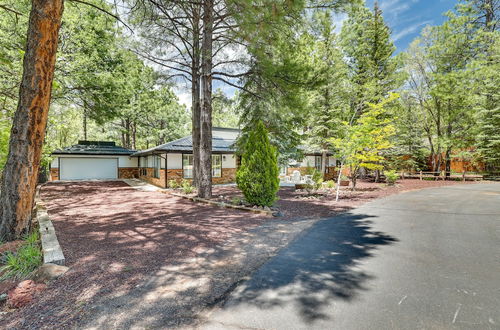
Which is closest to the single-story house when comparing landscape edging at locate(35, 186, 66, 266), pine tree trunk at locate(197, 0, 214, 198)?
pine tree trunk at locate(197, 0, 214, 198)

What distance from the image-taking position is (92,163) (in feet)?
66.9

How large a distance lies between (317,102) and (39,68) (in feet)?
44.3

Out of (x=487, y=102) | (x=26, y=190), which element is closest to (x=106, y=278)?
(x=26, y=190)

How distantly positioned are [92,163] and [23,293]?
21.3 m

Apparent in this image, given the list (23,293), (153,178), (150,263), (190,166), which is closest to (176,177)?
(190,166)

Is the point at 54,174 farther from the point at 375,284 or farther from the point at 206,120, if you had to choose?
the point at 375,284

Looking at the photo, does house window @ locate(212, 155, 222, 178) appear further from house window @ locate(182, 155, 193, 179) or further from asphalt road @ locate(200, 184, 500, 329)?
asphalt road @ locate(200, 184, 500, 329)

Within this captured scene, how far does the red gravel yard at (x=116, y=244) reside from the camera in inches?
95.5

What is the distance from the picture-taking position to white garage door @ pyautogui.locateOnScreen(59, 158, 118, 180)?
19.2 meters

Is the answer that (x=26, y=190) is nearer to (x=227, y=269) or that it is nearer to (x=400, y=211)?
(x=227, y=269)

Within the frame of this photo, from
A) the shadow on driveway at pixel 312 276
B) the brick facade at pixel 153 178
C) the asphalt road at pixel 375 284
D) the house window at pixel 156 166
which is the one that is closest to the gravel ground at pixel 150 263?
the shadow on driveway at pixel 312 276

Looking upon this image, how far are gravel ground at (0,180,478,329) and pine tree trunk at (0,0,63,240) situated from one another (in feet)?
3.23

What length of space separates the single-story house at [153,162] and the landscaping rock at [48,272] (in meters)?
10.6

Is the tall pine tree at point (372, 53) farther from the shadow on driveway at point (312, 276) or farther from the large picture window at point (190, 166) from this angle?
the shadow on driveway at point (312, 276)
